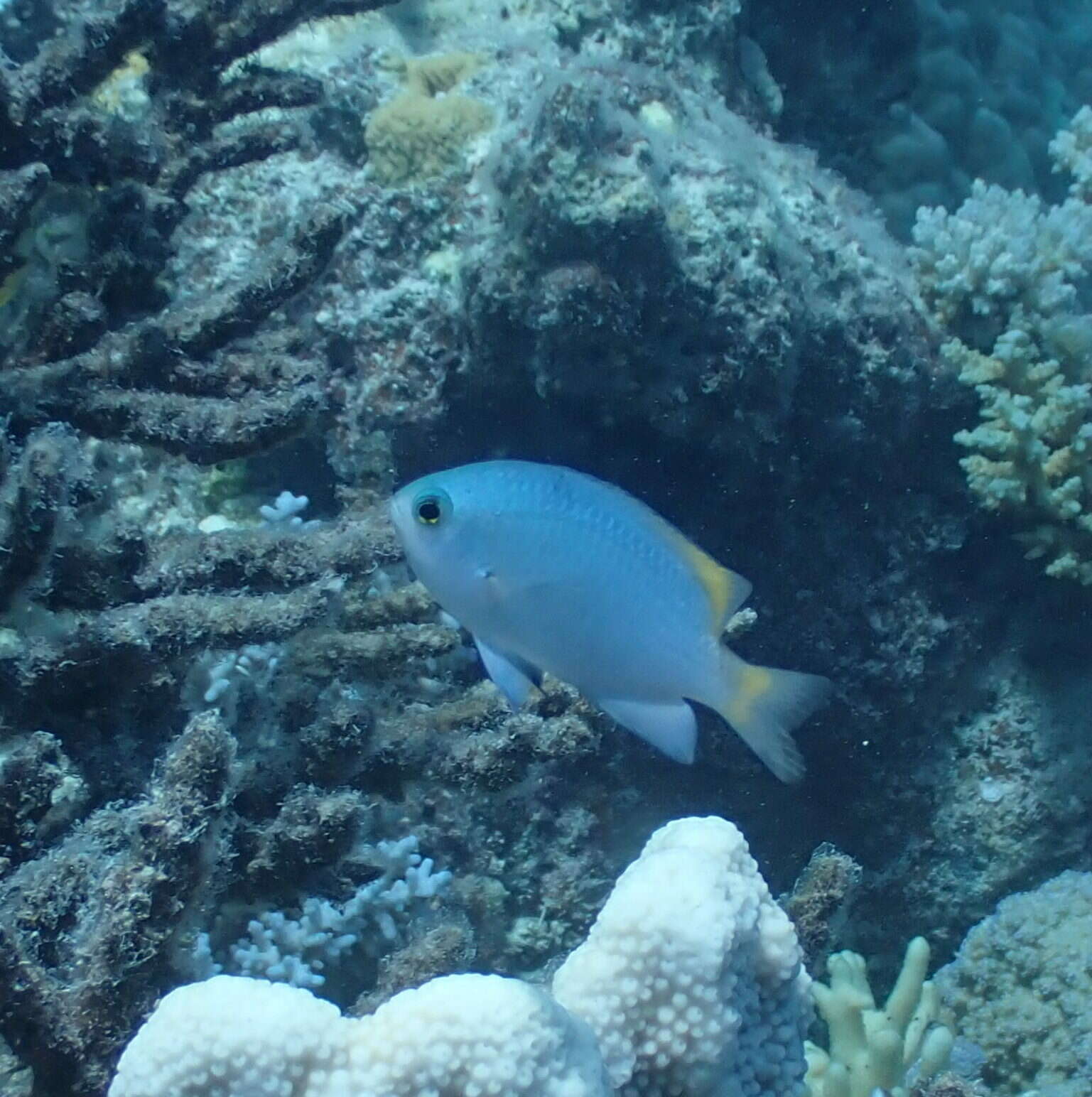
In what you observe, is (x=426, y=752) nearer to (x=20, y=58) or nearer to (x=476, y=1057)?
(x=476, y=1057)

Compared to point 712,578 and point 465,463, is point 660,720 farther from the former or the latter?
point 465,463

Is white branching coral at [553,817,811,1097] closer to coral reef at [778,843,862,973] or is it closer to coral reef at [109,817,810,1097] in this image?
coral reef at [109,817,810,1097]

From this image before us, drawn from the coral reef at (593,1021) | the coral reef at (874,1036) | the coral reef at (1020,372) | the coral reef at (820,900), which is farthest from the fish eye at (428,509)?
the coral reef at (1020,372)

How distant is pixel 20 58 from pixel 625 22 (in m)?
3.12

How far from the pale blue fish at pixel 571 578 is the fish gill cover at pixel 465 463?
18.2 inches

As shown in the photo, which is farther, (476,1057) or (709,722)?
(709,722)

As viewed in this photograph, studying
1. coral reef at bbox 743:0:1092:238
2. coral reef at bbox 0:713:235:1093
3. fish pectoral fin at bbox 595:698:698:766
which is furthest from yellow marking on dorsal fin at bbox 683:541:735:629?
coral reef at bbox 743:0:1092:238

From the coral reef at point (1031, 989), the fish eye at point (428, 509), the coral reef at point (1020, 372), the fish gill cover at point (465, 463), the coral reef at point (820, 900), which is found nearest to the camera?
the fish eye at point (428, 509)

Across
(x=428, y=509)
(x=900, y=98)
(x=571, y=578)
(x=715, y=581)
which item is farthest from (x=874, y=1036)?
(x=900, y=98)

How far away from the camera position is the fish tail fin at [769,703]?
7.07ft

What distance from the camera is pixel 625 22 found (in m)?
4.79

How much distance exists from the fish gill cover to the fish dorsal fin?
21.3 inches

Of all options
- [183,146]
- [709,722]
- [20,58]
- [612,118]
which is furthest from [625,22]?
[709,722]

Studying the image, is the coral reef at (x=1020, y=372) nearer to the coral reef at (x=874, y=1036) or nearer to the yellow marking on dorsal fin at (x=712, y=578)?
the coral reef at (x=874, y=1036)
